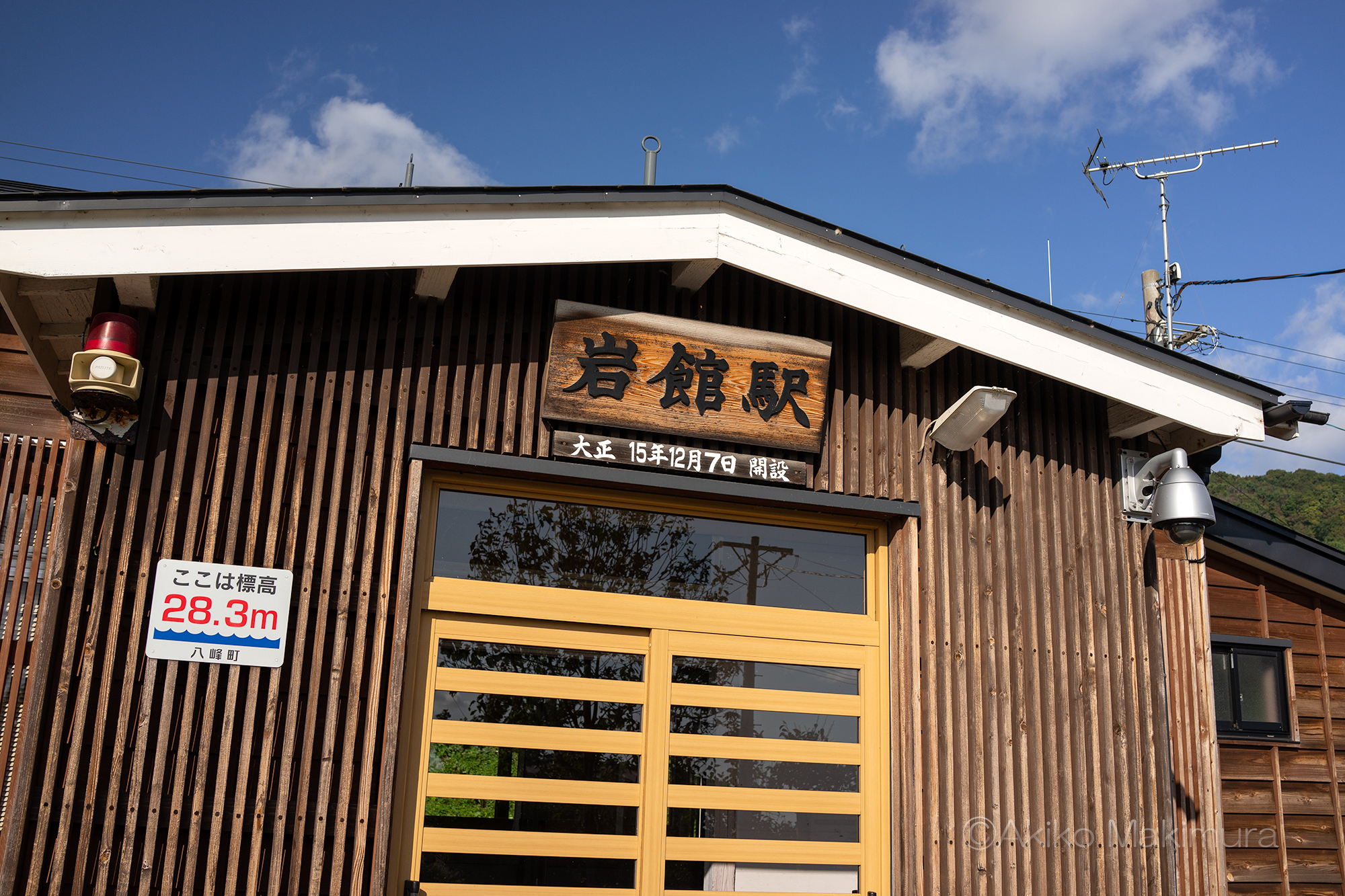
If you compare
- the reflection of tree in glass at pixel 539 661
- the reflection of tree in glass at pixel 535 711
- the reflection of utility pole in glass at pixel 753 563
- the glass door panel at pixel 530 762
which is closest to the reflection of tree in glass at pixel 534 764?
the glass door panel at pixel 530 762

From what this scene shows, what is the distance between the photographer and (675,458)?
18.1 ft

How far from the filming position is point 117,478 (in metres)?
4.66

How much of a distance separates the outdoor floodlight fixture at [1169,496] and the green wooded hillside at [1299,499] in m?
18.0

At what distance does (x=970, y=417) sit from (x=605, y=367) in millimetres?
2133

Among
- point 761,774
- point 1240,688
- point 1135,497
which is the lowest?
point 761,774

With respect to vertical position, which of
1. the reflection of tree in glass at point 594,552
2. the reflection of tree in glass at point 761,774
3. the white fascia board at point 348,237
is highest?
the white fascia board at point 348,237

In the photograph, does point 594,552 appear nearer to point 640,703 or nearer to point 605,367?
point 640,703

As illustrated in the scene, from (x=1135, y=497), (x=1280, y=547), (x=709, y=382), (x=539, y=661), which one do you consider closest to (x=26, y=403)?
(x=539, y=661)

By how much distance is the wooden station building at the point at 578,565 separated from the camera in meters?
4.54

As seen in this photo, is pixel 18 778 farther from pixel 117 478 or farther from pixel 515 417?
pixel 515 417

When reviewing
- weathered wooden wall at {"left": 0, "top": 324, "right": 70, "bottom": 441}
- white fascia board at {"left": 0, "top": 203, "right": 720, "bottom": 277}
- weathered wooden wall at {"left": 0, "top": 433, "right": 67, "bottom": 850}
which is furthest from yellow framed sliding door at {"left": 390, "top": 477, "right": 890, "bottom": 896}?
weathered wooden wall at {"left": 0, "top": 324, "right": 70, "bottom": 441}

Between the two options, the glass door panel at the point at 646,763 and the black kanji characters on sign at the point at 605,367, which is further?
the black kanji characters on sign at the point at 605,367

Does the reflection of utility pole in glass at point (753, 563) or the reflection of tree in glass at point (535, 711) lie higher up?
the reflection of utility pole in glass at point (753, 563)

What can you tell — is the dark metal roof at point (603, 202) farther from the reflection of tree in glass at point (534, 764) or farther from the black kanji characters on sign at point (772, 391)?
the reflection of tree in glass at point (534, 764)
